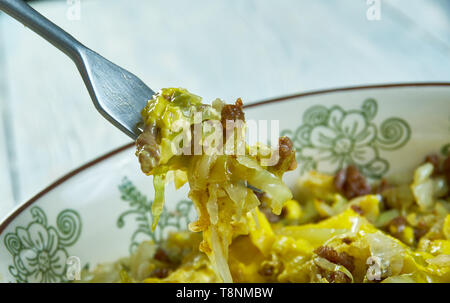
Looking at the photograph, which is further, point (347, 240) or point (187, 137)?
point (347, 240)

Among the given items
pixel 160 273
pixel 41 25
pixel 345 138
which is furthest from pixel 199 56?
pixel 41 25

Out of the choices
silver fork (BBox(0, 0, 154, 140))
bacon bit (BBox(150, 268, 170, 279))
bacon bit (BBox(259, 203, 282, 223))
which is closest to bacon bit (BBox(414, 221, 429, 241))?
bacon bit (BBox(259, 203, 282, 223))

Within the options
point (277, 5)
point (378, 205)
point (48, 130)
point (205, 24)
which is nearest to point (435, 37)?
point (277, 5)

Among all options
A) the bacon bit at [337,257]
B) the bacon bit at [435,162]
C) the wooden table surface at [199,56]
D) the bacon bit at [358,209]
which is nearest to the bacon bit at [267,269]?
the bacon bit at [337,257]

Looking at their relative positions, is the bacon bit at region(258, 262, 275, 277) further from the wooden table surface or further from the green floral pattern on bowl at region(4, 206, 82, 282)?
the wooden table surface

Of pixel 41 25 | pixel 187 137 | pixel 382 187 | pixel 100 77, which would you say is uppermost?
pixel 41 25

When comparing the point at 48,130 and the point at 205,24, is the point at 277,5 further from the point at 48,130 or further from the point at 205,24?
the point at 48,130

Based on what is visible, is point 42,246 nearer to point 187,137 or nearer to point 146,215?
point 146,215

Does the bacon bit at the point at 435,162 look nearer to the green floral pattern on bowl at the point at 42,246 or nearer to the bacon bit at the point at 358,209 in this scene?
the bacon bit at the point at 358,209

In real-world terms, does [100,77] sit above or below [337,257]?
above
